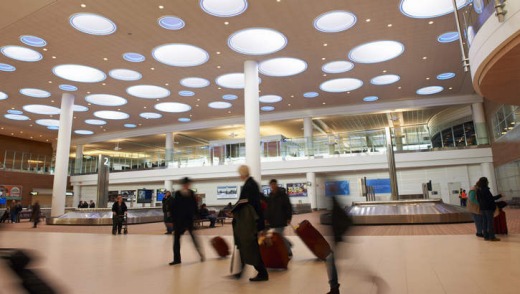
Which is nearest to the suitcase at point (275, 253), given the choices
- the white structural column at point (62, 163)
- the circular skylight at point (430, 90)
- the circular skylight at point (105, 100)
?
the white structural column at point (62, 163)

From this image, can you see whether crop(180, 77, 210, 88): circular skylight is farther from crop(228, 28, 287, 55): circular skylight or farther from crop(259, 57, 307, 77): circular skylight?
crop(228, 28, 287, 55): circular skylight

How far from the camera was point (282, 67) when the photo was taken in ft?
72.6

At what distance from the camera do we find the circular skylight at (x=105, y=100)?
26.7 m

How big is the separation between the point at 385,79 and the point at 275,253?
22070 mm

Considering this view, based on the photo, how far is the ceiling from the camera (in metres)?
14.7

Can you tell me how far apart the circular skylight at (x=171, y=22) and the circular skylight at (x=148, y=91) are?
9.68m

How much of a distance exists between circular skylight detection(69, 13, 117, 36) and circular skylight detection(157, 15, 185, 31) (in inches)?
92.1

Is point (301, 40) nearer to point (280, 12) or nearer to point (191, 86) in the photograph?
point (280, 12)

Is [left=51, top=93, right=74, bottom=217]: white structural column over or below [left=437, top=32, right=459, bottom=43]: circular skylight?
below

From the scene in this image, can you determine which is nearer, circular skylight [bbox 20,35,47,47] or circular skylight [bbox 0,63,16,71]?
circular skylight [bbox 20,35,47,47]

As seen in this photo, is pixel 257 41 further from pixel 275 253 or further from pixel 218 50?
pixel 275 253

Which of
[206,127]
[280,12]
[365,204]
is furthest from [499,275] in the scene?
[206,127]

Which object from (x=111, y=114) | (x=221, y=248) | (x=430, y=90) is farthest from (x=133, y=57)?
(x=430, y=90)

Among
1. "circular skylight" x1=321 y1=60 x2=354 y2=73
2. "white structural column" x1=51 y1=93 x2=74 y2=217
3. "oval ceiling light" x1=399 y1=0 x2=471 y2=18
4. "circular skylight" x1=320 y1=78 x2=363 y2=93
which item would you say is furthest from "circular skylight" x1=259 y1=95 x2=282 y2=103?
"white structural column" x1=51 y1=93 x2=74 y2=217
